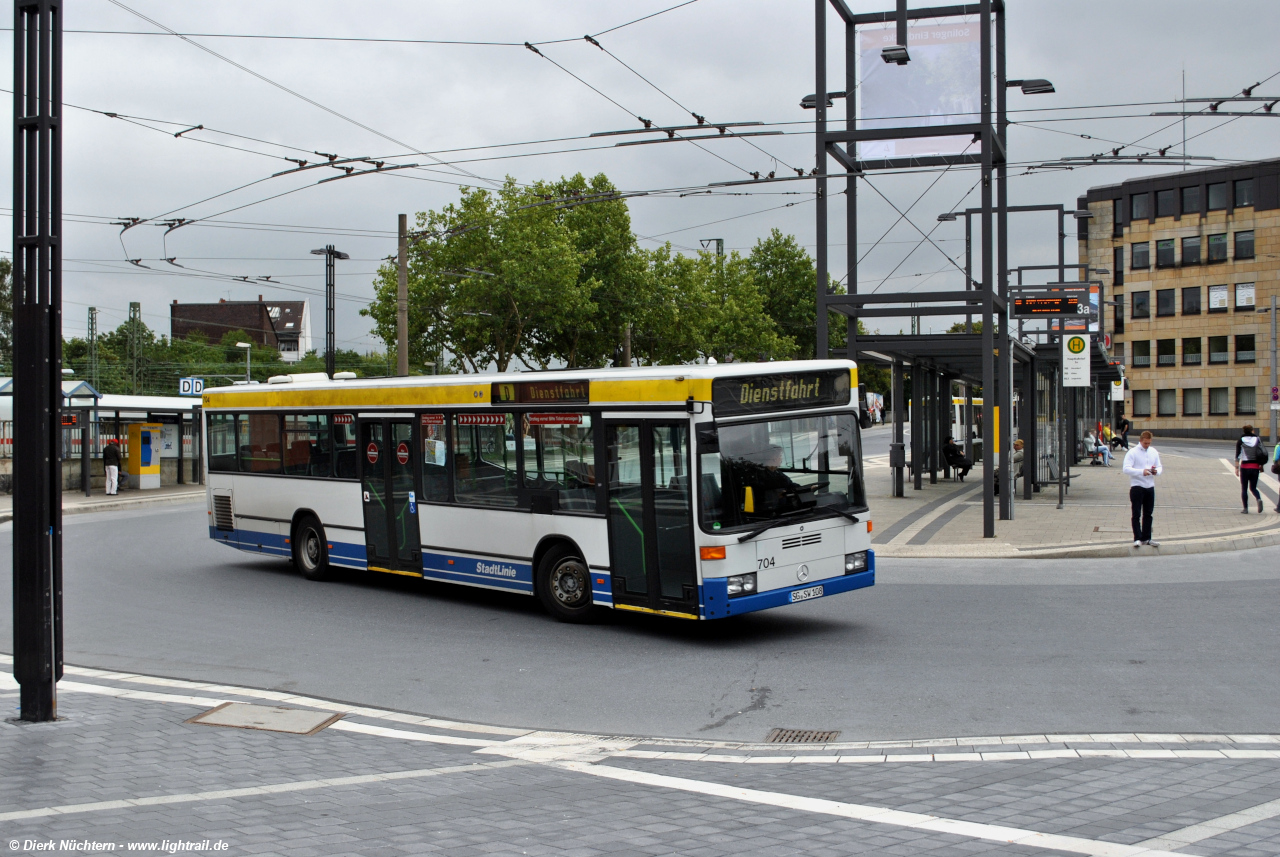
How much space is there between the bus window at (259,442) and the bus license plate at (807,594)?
27.0 ft

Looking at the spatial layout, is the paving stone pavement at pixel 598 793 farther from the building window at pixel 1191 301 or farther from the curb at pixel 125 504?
Result: the building window at pixel 1191 301

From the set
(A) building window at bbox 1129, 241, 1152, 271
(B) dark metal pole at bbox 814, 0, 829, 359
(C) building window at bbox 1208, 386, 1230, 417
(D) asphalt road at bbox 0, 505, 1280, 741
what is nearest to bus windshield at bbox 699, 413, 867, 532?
(D) asphalt road at bbox 0, 505, 1280, 741

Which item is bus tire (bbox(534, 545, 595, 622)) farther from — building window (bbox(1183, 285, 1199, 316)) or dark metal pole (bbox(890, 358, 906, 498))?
building window (bbox(1183, 285, 1199, 316))

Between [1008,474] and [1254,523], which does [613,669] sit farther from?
[1254,523]

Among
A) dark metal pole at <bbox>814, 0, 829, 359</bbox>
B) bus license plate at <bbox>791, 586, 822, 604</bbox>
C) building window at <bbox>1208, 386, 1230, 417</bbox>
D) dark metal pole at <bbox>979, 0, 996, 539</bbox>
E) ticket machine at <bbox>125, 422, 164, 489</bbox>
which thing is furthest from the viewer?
building window at <bbox>1208, 386, 1230, 417</bbox>

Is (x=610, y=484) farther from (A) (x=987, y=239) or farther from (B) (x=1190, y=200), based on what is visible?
(B) (x=1190, y=200)

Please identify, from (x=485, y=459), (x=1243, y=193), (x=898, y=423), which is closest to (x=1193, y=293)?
(x=1243, y=193)

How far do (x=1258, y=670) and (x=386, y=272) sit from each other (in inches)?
1665

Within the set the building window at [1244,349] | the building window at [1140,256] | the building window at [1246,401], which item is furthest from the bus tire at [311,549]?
the building window at [1140,256]

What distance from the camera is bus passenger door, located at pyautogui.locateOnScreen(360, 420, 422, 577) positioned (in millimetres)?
13461

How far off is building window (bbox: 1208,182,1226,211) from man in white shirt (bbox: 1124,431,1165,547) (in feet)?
213

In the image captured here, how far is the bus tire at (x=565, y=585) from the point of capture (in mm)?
11336

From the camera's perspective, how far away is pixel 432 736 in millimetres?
7605

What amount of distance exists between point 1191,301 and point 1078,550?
2603 inches
